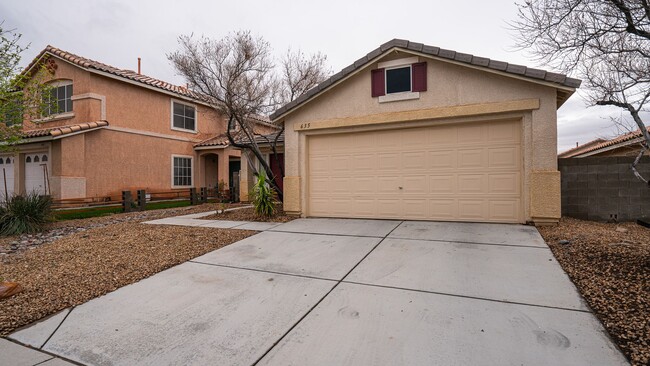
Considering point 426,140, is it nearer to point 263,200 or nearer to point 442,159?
point 442,159

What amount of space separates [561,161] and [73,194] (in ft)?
54.9

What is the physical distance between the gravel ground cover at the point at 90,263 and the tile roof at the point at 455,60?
4908 mm

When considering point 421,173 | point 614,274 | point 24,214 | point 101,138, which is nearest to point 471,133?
point 421,173

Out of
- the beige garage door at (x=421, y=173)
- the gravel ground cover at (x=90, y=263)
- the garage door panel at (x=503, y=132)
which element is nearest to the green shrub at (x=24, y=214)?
the gravel ground cover at (x=90, y=263)

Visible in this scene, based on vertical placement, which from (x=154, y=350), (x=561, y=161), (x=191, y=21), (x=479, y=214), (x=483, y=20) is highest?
(x=191, y=21)

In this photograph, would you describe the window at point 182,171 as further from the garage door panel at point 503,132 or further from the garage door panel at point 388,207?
the garage door panel at point 503,132

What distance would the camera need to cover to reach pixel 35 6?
9617mm

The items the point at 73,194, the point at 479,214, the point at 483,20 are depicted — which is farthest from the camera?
the point at 73,194

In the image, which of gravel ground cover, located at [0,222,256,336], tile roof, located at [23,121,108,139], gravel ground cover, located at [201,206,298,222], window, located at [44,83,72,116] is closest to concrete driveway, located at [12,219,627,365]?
gravel ground cover, located at [0,222,256,336]

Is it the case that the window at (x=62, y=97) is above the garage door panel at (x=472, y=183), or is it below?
above

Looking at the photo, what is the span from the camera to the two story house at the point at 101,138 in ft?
38.8

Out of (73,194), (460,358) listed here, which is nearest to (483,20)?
(460,358)

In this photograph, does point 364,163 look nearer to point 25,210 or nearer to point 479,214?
point 479,214

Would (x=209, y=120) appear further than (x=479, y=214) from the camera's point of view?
Yes
